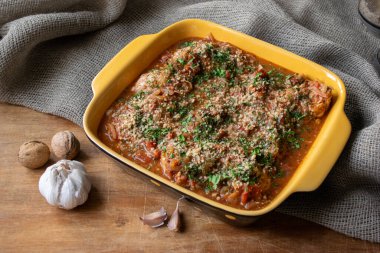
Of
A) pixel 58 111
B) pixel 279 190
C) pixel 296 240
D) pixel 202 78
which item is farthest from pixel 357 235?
pixel 58 111

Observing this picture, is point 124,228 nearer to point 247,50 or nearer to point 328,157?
point 328,157

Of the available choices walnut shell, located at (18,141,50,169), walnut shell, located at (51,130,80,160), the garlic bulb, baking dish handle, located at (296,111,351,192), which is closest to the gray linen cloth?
baking dish handle, located at (296,111,351,192)

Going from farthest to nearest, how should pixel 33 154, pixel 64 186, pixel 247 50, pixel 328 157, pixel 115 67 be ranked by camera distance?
pixel 247 50
pixel 115 67
pixel 33 154
pixel 64 186
pixel 328 157

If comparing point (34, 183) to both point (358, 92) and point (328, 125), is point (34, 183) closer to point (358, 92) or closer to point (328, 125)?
point (328, 125)

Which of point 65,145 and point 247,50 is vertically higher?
point 247,50

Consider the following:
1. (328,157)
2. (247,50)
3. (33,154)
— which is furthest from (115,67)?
(328,157)

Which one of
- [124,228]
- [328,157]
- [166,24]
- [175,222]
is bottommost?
[124,228]

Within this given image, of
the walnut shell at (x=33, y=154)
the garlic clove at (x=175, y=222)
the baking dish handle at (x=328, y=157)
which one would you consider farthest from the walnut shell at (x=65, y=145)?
the baking dish handle at (x=328, y=157)
